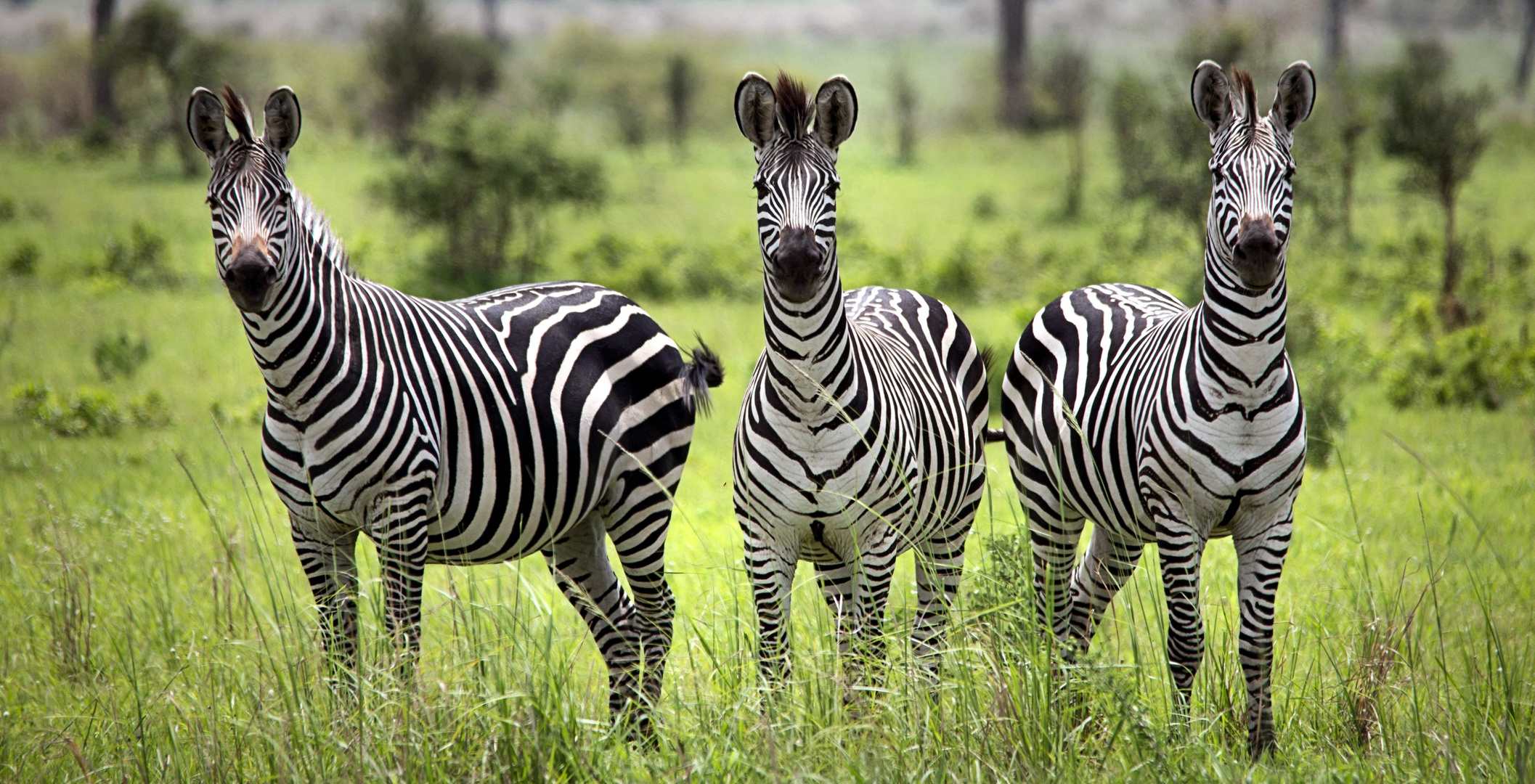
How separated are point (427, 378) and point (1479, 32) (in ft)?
241

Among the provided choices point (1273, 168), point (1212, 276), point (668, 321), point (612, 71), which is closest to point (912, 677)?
point (1212, 276)

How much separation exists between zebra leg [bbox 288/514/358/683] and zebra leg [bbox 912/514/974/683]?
204 centimetres

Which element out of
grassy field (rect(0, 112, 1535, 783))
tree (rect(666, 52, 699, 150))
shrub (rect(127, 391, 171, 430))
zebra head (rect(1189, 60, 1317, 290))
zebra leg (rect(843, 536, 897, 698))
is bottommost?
grassy field (rect(0, 112, 1535, 783))

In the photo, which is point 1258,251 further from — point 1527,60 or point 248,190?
point 1527,60

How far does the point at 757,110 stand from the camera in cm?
390

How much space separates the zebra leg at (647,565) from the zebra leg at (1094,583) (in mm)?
1770

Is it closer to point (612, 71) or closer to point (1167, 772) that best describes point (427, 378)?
point (1167, 772)

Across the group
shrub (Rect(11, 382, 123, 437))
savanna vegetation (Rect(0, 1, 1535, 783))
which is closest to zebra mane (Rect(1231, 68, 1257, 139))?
savanna vegetation (Rect(0, 1, 1535, 783))

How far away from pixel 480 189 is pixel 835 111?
1262cm

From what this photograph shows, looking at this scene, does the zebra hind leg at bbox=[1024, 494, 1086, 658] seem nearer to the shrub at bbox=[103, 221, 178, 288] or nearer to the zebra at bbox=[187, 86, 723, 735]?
the zebra at bbox=[187, 86, 723, 735]

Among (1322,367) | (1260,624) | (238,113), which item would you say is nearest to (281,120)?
(238,113)

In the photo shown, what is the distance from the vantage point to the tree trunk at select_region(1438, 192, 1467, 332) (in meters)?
12.2

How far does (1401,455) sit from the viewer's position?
342 inches

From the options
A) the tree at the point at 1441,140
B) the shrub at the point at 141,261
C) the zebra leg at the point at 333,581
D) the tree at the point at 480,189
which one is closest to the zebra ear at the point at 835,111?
the zebra leg at the point at 333,581
